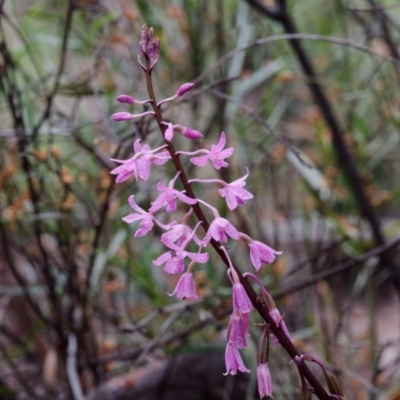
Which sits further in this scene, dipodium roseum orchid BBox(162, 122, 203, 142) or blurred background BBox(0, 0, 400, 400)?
blurred background BBox(0, 0, 400, 400)

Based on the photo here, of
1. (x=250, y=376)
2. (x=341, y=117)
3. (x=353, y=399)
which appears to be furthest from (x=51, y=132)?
(x=341, y=117)

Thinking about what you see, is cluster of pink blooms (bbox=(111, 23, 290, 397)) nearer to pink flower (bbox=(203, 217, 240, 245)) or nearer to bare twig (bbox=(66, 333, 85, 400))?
pink flower (bbox=(203, 217, 240, 245))

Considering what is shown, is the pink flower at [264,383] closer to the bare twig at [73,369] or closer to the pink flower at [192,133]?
the pink flower at [192,133]

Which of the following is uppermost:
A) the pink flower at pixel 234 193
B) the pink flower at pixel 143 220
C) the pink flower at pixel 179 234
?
the pink flower at pixel 234 193

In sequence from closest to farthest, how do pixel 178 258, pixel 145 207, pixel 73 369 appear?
pixel 178 258
pixel 73 369
pixel 145 207

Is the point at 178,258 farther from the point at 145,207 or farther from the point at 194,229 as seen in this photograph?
the point at 145,207

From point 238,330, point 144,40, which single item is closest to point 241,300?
point 238,330

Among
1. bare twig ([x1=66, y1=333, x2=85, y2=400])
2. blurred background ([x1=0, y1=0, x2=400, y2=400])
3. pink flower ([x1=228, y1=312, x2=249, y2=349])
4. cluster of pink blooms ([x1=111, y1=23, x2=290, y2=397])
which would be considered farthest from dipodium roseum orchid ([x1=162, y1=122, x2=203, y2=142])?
bare twig ([x1=66, y1=333, x2=85, y2=400])

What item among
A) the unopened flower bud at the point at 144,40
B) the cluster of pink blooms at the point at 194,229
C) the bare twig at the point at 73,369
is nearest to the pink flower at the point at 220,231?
the cluster of pink blooms at the point at 194,229

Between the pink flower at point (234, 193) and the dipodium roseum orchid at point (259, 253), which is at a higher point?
the pink flower at point (234, 193)
